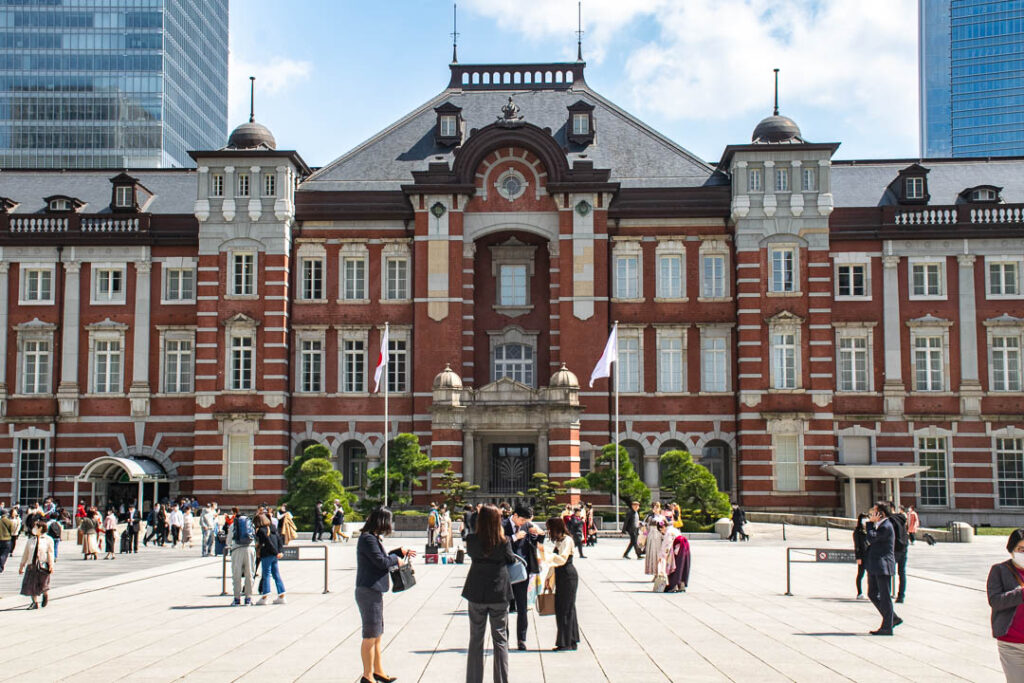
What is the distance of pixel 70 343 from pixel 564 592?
134 feet

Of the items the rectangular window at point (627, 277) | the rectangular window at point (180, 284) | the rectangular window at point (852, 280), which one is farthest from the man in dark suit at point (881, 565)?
the rectangular window at point (180, 284)

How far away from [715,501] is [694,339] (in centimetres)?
945

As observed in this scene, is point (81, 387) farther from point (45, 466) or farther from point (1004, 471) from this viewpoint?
point (1004, 471)

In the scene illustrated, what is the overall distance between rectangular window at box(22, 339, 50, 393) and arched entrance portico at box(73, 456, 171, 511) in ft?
14.8

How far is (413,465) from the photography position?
4581 cm

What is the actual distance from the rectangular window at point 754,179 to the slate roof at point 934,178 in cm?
425

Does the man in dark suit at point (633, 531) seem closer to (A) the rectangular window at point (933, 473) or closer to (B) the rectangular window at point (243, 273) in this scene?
(A) the rectangular window at point (933, 473)

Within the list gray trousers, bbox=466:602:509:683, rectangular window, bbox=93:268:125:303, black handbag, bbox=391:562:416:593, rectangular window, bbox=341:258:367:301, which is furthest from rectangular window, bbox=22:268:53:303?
gray trousers, bbox=466:602:509:683

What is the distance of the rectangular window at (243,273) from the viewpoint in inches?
2007

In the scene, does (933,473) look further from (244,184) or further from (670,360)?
(244,184)

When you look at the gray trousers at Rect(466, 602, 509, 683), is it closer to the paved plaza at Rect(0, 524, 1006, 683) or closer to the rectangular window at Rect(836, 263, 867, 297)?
the paved plaza at Rect(0, 524, 1006, 683)

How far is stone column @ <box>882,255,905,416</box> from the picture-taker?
5078 centimetres

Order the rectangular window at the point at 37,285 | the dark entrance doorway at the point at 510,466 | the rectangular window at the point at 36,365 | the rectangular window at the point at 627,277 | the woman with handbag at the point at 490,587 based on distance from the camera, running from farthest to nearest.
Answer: the rectangular window at the point at 37,285
the rectangular window at the point at 36,365
the rectangular window at the point at 627,277
the dark entrance doorway at the point at 510,466
the woman with handbag at the point at 490,587

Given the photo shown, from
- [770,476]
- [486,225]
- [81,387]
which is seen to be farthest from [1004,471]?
[81,387]
